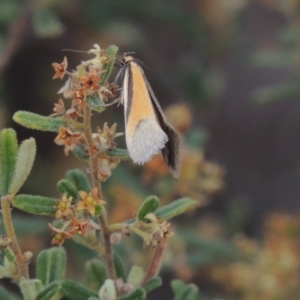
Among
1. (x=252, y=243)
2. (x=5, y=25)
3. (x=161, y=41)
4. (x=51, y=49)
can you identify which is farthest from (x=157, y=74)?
(x=252, y=243)

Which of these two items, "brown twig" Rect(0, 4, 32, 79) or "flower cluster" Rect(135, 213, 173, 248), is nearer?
"flower cluster" Rect(135, 213, 173, 248)

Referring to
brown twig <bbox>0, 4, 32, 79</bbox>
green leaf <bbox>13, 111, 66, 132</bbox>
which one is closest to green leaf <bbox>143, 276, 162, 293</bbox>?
green leaf <bbox>13, 111, 66, 132</bbox>

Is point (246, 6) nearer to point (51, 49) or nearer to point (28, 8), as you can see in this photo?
point (51, 49)

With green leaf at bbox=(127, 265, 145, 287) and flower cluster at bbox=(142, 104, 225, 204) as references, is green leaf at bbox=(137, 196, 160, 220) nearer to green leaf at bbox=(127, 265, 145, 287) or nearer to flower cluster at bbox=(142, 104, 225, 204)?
green leaf at bbox=(127, 265, 145, 287)

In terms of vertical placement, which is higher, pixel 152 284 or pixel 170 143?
pixel 170 143

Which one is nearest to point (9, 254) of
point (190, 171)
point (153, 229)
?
point (153, 229)

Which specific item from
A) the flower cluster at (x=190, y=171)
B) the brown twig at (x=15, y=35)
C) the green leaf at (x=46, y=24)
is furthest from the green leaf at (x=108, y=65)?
the brown twig at (x=15, y=35)

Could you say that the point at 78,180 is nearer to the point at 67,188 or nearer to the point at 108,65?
the point at 67,188
